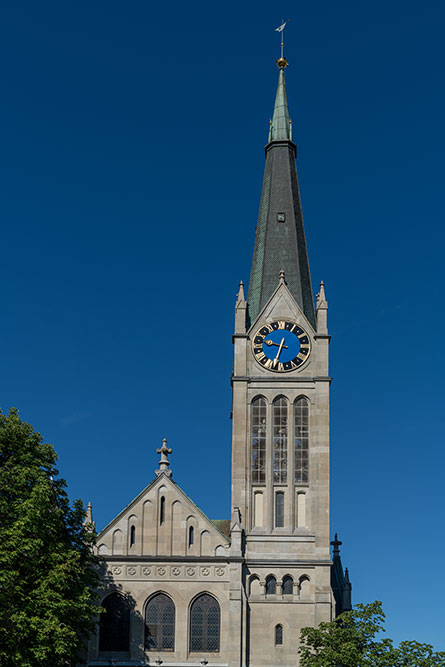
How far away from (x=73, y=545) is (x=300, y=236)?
24068mm

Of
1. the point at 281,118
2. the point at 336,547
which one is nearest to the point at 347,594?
the point at 336,547

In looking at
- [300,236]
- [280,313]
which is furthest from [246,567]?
[300,236]

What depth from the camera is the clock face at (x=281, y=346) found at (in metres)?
58.9

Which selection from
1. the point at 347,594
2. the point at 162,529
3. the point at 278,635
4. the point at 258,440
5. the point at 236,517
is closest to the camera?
the point at 278,635

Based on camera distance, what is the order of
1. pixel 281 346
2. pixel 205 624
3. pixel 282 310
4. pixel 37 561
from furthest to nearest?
1. pixel 282 310
2. pixel 281 346
3. pixel 205 624
4. pixel 37 561

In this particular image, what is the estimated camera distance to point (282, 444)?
57.6 meters

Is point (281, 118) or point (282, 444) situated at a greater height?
point (281, 118)

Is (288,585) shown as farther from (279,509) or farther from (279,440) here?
(279,440)

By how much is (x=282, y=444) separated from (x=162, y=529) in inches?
303

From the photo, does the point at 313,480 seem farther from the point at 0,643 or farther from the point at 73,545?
the point at 0,643

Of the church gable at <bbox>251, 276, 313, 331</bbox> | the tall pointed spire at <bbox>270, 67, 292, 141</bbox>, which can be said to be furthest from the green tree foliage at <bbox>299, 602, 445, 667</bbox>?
the tall pointed spire at <bbox>270, 67, 292, 141</bbox>

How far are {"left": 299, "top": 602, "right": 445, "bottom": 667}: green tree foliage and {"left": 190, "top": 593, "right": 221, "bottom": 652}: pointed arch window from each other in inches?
219

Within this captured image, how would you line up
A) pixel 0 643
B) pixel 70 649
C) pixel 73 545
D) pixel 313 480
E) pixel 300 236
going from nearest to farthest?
pixel 0 643, pixel 70 649, pixel 73 545, pixel 313 480, pixel 300 236

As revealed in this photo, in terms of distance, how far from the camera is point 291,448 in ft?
188
